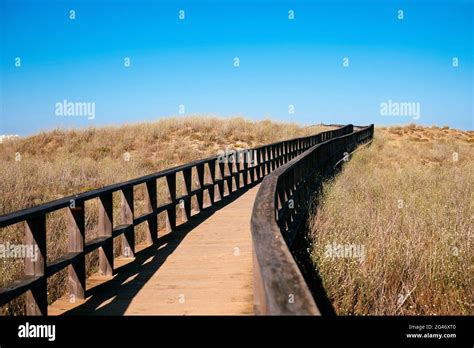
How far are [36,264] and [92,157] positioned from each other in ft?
88.5

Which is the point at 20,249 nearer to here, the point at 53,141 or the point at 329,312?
the point at 329,312

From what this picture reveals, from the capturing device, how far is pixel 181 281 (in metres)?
6.55

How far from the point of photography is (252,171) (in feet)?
60.3

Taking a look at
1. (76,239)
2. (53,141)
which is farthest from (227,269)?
(53,141)

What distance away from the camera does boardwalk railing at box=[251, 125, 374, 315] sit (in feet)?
7.96

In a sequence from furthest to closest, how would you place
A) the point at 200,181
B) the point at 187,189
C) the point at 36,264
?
the point at 200,181, the point at 187,189, the point at 36,264

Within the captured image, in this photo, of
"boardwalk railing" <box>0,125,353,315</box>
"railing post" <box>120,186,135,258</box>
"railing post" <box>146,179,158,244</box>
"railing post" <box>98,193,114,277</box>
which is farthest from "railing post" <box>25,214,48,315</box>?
"railing post" <box>146,179,158,244</box>

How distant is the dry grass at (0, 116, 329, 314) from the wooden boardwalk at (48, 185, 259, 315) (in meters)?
Result: 0.71

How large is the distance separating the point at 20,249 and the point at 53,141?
30047 millimetres

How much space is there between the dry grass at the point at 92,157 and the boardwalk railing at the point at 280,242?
2.95m

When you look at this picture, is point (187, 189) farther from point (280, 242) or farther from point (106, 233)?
point (280, 242)

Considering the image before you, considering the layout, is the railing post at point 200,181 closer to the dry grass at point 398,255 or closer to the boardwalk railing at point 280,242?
the boardwalk railing at point 280,242
